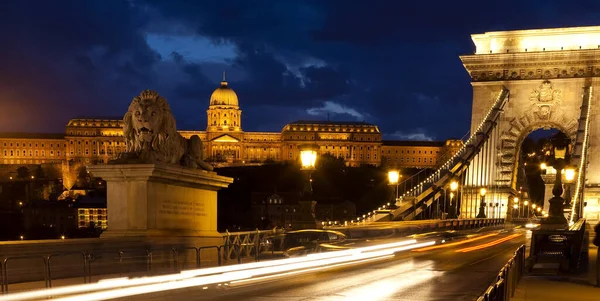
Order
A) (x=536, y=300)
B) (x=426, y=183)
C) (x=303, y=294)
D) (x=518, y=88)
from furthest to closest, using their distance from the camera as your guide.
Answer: (x=518, y=88), (x=426, y=183), (x=303, y=294), (x=536, y=300)

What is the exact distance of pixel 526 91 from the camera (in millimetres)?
68000

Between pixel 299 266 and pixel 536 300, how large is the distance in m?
7.52

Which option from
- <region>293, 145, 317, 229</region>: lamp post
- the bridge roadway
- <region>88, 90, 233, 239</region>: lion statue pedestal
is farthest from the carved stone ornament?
<region>88, 90, 233, 239</region>: lion statue pedestal

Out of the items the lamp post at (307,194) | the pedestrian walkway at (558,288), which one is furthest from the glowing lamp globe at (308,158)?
the pedestrian walkway at (558,288)

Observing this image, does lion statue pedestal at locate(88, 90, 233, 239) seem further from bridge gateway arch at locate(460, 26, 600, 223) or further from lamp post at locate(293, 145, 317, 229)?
bridge gateway arch at locate(460, 26, 600, 223)

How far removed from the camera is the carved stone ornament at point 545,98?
2633 inches

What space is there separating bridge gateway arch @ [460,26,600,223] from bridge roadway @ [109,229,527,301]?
42.2m

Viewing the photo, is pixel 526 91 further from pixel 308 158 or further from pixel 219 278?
A: pixel 219 278

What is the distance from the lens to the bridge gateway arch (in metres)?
65.4

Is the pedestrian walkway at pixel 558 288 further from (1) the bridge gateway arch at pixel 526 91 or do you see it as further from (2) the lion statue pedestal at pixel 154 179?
(1) the bridge gateway arch at pixel 526 91

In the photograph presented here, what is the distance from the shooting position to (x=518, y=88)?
68062 mm

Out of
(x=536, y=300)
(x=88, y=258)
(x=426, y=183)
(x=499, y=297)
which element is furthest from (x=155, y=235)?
(x=426, y=183)

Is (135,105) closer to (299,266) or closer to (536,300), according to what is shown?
(299,266)

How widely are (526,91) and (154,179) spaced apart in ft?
176
